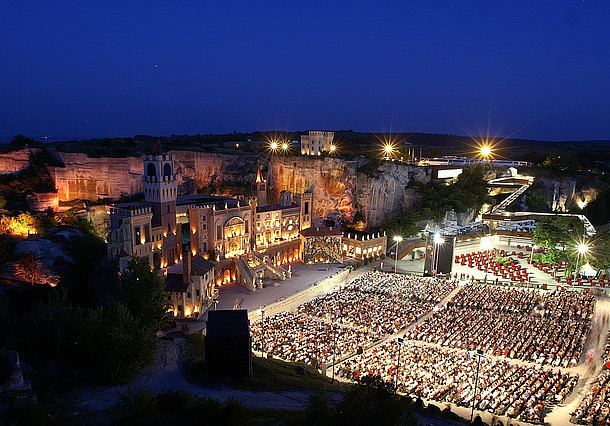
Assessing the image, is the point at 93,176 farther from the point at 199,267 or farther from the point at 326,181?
the point at 326,181

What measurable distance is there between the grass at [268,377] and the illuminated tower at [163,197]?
62.2 feet

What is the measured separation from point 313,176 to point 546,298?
109 ft

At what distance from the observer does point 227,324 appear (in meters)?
21.2

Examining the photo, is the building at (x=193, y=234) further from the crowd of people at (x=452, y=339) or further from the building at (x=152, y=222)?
the crowd of people at (x=452, y=339)

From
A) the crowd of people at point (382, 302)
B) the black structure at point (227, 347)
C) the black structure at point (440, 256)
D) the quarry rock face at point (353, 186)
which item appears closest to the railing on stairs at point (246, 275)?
the crowd of people at point (382, 302)

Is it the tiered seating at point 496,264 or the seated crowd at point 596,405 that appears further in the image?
the tiered seating at point 496,264

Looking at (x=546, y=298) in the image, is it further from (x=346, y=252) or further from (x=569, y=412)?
(x=346, y=252)

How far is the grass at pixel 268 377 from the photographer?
20.7 m

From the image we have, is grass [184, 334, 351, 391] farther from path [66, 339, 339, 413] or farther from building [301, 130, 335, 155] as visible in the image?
building [301, 130, 335, 155]

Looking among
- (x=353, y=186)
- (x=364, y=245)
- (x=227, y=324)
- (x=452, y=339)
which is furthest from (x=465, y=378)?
(x=353, y=186)

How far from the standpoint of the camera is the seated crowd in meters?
20.9

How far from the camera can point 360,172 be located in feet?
206

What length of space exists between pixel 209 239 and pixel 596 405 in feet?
110

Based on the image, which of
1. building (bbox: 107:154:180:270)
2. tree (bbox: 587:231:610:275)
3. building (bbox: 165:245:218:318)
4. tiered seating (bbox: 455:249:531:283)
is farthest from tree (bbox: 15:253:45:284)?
tree (bbox: 587:231:610:275)
